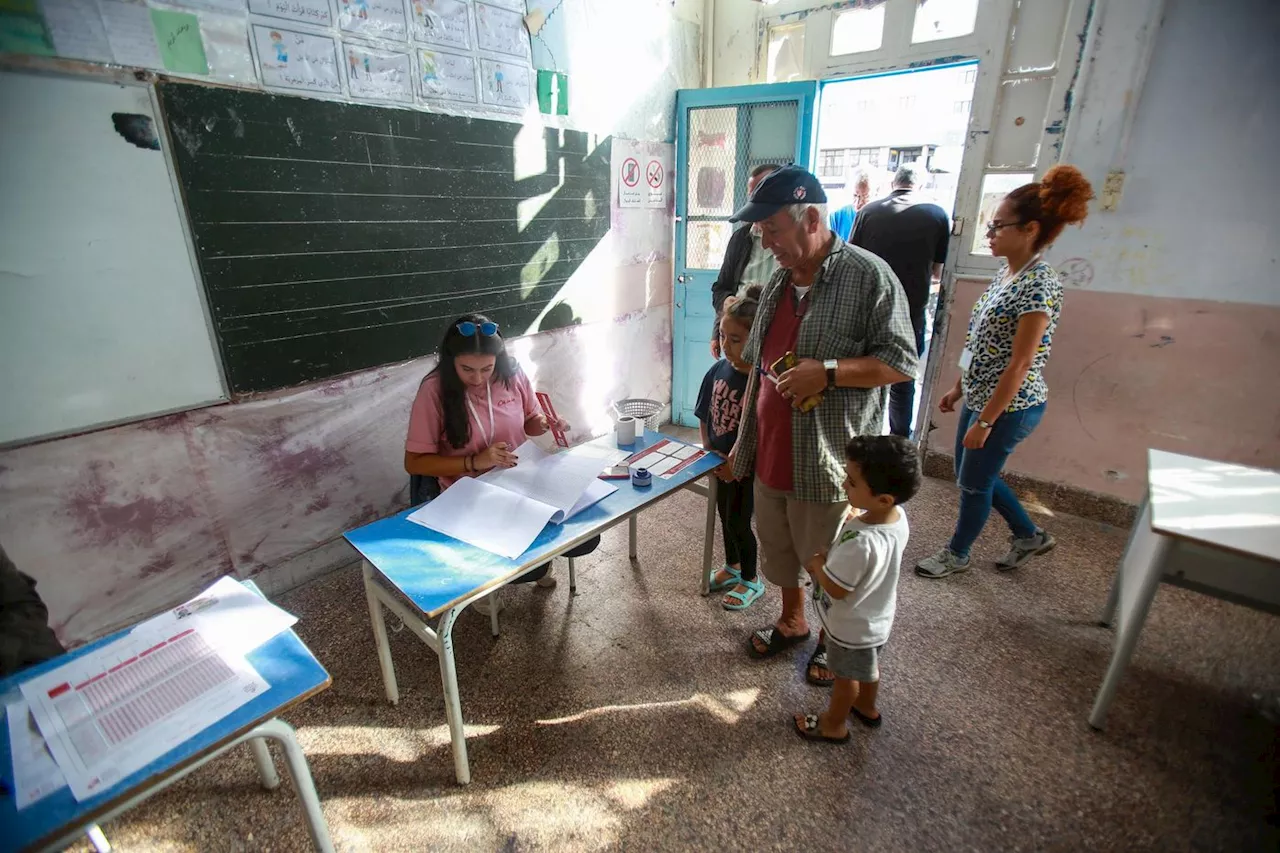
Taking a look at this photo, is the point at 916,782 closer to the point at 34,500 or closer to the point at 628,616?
the point at 628,616

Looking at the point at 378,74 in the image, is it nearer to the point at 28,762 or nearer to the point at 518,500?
the point at 518,500

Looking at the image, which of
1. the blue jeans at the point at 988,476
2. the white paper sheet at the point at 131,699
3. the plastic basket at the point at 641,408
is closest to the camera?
the white paper sheet at the point at 131,699

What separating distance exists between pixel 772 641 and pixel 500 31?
2832mm

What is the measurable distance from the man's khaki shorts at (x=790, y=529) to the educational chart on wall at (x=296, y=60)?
2157 millimetres

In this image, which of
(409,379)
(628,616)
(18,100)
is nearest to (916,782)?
(628,616)

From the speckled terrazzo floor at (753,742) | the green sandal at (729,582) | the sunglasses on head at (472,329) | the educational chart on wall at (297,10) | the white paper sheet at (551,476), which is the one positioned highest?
the educational chart on wall at (297,10)

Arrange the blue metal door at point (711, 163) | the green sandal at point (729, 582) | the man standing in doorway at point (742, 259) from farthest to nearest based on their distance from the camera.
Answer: the blue metal door at point (711, 163)
the man standing in doorway at point (742, 259)
the green sandal at point (729, 582)

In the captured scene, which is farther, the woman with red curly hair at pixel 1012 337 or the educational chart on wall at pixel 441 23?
the educational chart on wall at pixel 441 23

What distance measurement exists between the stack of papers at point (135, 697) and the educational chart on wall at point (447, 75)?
2.20 metres

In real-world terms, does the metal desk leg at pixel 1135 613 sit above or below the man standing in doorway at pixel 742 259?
below

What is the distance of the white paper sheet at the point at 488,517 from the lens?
1.62 metres

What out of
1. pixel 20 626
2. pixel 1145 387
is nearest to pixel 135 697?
pixel 20 626

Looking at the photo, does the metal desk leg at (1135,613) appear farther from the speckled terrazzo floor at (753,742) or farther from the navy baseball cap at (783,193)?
the navy baseball cap at (783,193)

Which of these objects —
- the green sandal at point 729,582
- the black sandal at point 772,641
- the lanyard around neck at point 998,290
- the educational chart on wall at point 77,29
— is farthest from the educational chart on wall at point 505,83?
the black sandal at point 772,641
